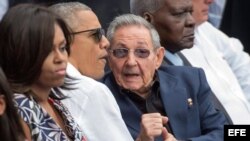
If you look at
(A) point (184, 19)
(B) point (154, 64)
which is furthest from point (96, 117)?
(A) point (184, 19)

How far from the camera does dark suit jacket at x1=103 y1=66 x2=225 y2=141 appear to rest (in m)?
5.20

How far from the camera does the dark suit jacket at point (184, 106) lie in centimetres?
520

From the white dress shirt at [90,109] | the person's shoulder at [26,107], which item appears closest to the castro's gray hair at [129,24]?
the white dress shirt at [90,109]

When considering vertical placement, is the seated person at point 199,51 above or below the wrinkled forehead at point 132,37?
below

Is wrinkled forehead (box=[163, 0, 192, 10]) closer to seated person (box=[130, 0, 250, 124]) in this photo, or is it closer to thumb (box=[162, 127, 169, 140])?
seated person (box=[130, 0, 250, 124])

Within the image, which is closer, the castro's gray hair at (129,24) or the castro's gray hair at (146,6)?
the castro's gray hair at (129,24)

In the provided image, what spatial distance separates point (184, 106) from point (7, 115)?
187cm

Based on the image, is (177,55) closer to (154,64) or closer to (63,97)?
(154,64)

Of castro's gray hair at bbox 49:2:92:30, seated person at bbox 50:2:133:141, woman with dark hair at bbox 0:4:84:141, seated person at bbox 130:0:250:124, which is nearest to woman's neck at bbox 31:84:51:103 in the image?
woman with dark hair at bbox 0:4:84:141

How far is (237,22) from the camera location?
8.75 m

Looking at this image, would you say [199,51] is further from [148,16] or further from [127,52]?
[127,52]

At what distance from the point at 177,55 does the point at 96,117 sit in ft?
6.16

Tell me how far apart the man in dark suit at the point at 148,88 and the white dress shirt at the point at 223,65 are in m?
0.88

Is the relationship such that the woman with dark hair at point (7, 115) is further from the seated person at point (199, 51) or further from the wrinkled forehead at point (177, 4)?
the wrinkled forehead at point (177, 4)
